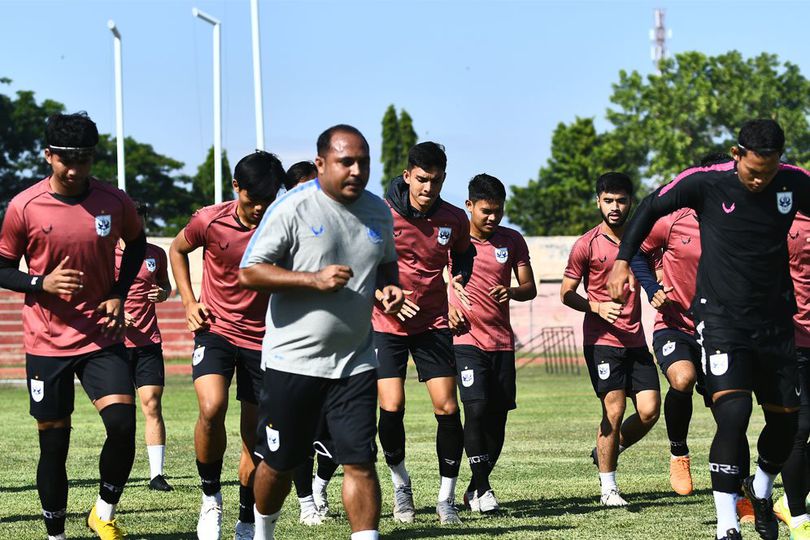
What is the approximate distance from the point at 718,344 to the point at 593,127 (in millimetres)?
73479

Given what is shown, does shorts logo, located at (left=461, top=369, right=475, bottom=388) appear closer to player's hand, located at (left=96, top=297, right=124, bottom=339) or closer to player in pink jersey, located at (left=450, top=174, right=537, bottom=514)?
player in pink jersey, located at (left=450, top=174, right=537, bottom=514)

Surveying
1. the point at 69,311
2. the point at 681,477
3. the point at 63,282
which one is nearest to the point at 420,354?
the point at 681,477

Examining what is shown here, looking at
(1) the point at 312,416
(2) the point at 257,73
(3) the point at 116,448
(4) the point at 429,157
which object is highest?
(2) the point at 257,73

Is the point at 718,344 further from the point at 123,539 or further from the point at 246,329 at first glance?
the point at 123,539

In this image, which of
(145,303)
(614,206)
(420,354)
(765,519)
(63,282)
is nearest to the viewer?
(63,282)

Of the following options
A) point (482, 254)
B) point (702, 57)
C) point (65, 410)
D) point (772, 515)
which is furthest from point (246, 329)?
point (702, 57)

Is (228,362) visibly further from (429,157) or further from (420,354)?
(429,157)

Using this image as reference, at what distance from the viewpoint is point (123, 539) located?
8.42 m

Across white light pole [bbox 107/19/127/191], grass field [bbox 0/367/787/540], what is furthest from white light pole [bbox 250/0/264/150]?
grass field [bbox 0/367/787/540]

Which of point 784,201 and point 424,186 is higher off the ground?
point 424,186

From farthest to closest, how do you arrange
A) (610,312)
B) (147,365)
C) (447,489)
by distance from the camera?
(147,365) → (447,489) → (610,312)

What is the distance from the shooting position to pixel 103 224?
820 centimetres

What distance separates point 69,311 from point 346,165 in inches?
92.9

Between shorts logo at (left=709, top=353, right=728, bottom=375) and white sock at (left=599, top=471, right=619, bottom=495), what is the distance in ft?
9.93
